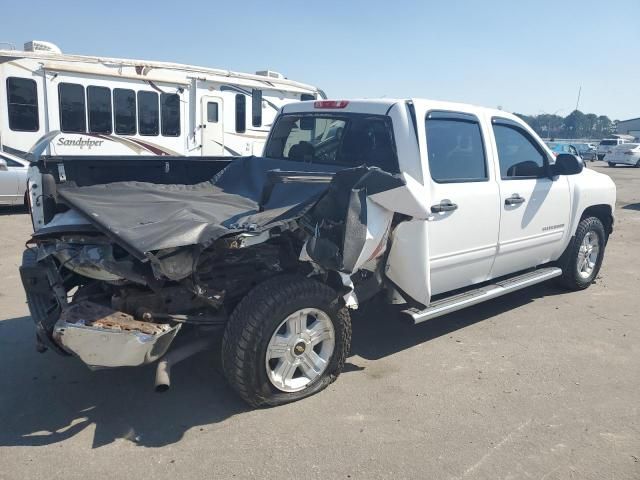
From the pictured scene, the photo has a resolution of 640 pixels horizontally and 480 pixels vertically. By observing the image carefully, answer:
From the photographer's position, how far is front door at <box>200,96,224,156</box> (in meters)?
13.2

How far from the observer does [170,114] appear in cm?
1280

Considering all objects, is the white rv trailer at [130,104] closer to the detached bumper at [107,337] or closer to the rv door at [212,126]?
the rv door at [212,126]

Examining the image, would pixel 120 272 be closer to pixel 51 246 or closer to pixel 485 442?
pixel 51 246

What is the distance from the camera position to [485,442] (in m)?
3.25

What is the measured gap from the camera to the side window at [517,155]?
4.88 m

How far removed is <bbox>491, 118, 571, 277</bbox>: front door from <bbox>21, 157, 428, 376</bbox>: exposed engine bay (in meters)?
1.53

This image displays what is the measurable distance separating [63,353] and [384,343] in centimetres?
251

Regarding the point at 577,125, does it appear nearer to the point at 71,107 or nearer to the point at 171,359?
the point at 71,107

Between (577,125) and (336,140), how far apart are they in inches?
3459

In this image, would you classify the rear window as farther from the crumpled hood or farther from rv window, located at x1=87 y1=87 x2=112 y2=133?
rv window, located at x1=87 y1=87 x2=112 y2=133

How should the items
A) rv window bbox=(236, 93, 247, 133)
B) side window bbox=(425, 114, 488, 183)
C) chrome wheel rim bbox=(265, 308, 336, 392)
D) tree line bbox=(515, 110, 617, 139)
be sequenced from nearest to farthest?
chrome wheel rim bbox=(265, 308, 336, 392) < side window bbox=(425, 114, 488, 183) < rv window bbox=(236, 93, 247, 133) < tree line bbox=(515, 110, 617, 139)

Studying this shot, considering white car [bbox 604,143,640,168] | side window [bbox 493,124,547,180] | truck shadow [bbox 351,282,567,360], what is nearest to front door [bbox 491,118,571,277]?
side window [bbox 493,124,547,180]

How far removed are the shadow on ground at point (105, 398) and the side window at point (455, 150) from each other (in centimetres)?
123

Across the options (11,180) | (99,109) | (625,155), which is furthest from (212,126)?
Result: (625,155)
